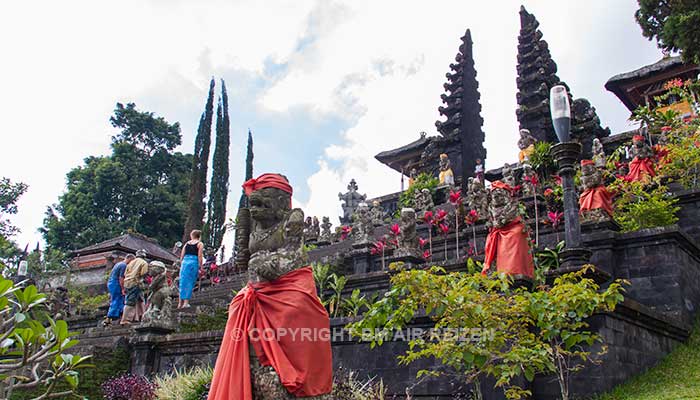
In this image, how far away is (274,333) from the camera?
4043 mm

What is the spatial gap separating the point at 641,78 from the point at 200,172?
2313 centimetres

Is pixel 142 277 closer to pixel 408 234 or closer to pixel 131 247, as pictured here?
pixel 408 234

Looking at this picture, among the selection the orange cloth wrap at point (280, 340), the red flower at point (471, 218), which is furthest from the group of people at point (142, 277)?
the orange cloth wrap at point (280, 340)

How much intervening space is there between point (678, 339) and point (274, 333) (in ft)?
20.6

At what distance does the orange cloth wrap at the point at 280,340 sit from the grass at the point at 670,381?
10.4 ft

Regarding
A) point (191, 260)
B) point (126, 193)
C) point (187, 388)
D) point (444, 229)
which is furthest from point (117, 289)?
point (126, 193)

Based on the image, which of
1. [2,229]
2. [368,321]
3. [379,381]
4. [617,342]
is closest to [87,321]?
[379,381]

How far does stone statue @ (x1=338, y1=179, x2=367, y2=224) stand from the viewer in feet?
85.9

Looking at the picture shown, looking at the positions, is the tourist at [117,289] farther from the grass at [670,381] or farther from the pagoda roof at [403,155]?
the pagoda roof at [403,155]

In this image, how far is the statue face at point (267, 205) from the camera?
447cm

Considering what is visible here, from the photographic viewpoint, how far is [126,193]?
34.9 m

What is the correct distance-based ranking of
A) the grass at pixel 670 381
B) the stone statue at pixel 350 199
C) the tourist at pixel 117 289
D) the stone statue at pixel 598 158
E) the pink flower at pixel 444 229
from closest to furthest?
the grass at pixel 670 381
the tourist at pixel 117 289
the pink flower at pixel 444 229
the stone statue at pixel 598 158
the stone statue at pixel 350 199

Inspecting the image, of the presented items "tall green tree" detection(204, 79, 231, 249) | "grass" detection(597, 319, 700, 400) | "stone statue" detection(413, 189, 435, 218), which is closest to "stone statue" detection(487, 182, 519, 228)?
"grass" detection(597, 319, 700, 400)

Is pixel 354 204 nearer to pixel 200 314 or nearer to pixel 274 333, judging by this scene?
pixel 200 314
